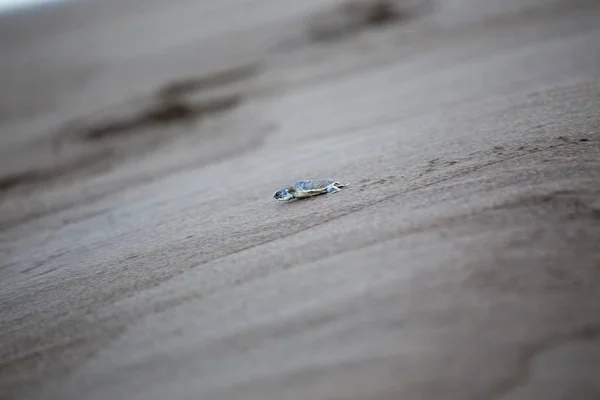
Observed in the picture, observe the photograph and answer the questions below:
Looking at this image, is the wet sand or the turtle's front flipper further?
the turtle's front flipper

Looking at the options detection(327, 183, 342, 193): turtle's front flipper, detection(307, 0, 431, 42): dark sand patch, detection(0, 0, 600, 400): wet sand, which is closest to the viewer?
detection(0, 0, 600, 400): wet sand

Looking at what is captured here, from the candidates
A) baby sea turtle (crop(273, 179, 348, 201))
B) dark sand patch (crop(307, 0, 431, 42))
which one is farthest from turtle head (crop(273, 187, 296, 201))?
dark sand patch (crop(307, 0, 431, 42))

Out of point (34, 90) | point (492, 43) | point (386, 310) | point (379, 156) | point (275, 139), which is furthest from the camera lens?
point (34, 90)

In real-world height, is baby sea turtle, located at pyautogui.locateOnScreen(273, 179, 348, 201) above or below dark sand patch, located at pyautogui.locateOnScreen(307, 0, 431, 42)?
below

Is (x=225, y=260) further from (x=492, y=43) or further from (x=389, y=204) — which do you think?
(x=492, y=43)

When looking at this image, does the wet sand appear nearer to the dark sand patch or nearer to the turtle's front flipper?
the turtle's front flipper

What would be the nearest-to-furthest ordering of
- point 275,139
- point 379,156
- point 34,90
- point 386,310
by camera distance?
point 386,310 < point 379,156 < point 275,139 < point 34,90

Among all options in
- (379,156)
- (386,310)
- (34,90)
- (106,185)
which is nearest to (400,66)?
(379,156)

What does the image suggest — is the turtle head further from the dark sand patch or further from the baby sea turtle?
the dark sand patch

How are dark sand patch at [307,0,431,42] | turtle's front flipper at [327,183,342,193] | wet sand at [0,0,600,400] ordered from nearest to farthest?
wet sand at [0,0,600,400], turtle's front flipper at [327,183,342,193], dark sand patch at [307,0,431,42]
